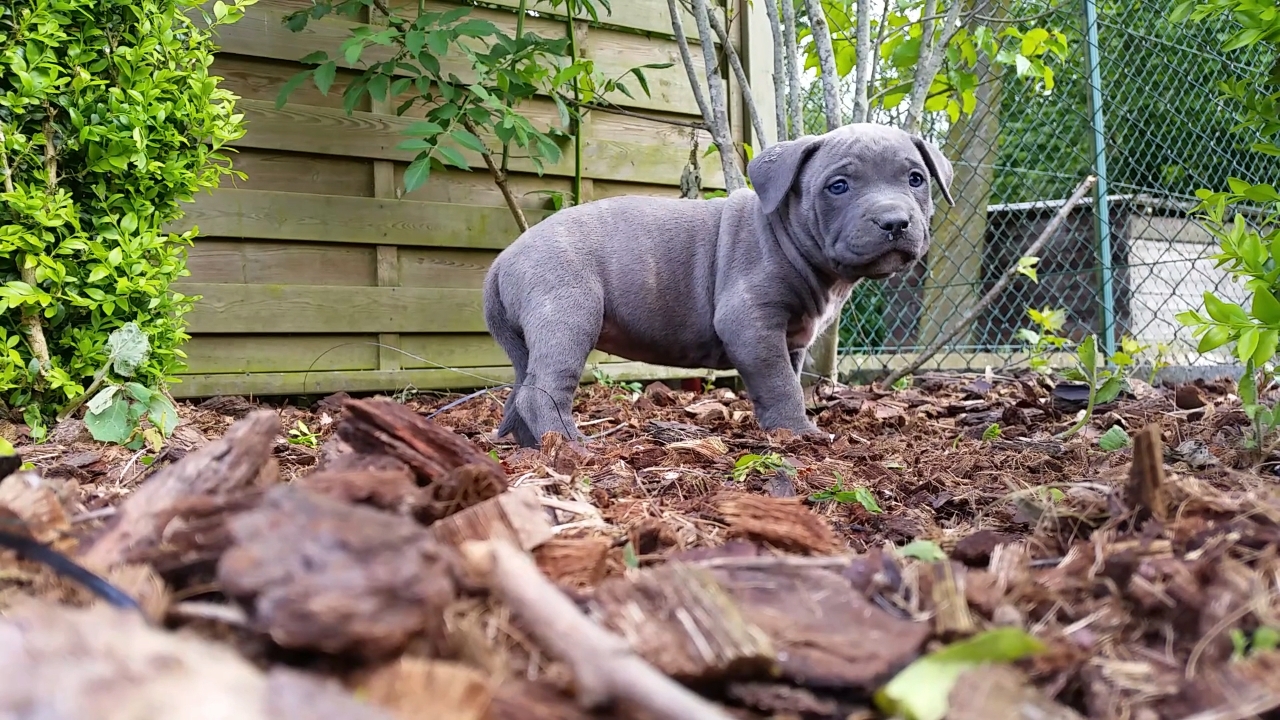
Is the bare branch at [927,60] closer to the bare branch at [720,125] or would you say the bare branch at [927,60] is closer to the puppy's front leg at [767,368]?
the bare branch at [720,125]

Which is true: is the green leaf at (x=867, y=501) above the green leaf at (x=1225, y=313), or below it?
below

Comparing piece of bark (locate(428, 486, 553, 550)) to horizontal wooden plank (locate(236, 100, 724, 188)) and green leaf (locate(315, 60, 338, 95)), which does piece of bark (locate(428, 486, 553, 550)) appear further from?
horizontal wooden plank (locate(236, 100, 724, 188))

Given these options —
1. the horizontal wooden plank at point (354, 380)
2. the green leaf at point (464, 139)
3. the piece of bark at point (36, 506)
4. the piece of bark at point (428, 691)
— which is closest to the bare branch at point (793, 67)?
the green leaf at point (464, 139)

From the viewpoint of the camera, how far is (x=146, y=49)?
3.11 m

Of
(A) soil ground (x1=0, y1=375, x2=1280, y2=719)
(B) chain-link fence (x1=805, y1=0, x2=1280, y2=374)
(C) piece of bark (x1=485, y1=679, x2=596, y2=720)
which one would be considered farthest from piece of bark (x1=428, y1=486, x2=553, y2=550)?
(B) chain-link fence (x1=805, y1=0, x2=1280, y2=374)

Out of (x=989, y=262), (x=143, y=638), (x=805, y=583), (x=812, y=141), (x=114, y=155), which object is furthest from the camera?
(x=989, y=262)

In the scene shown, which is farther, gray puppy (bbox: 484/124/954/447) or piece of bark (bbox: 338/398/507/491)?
gray puppy (bbox: 484/124/954/447)

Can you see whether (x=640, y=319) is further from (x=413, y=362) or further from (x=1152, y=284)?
(x=1152, y=284)

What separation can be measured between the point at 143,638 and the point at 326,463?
2.50ft

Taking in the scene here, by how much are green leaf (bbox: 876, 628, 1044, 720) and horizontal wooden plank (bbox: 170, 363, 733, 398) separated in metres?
4.12

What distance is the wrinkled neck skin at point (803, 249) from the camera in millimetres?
3617

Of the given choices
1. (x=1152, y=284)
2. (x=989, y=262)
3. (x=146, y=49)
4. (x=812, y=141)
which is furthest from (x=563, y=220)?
(x=989, y=262)

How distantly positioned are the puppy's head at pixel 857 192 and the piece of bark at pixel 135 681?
2.80 meters

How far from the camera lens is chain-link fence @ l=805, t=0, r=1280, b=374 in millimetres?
5668
